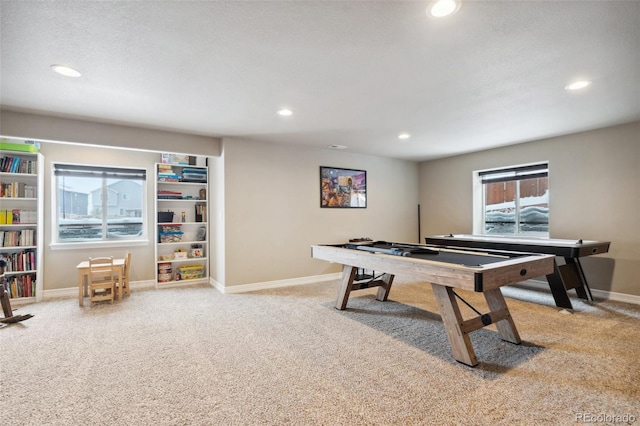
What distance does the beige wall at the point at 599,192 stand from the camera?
3803mm

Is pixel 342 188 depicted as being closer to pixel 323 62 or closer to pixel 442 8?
pixel 323 62

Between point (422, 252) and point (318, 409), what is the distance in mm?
1902

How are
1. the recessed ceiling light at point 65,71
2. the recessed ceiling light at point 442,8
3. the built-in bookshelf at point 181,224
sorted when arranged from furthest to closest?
the built-in bookshelf at point 181,224
the recessed ceiling light at point 65,71
the recessed ceiling light at point 442,8

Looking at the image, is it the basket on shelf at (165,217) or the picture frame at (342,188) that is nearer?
the basket on shelf at (165,217)

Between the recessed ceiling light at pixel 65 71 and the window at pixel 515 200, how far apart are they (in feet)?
18.9

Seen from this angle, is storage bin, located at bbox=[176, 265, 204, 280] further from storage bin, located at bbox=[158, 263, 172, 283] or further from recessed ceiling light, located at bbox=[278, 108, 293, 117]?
recessed ceiling light, located at bbox=[278, 108, 293, 117]

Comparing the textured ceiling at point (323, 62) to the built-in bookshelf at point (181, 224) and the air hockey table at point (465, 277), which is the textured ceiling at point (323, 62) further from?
the air hockey table at point (465, 277)

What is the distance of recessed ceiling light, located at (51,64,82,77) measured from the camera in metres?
2.33

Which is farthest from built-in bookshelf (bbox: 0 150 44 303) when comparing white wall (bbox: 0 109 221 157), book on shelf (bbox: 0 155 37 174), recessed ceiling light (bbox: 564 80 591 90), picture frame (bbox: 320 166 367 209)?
recessed ceiling light (bbox: 564 80 591 90)

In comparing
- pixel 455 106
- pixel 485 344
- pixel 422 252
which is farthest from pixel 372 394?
pixel 455 106

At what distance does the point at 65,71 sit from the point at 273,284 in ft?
11.4

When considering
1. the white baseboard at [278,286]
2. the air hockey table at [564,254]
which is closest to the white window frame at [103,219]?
the white baseboard at [278,286]

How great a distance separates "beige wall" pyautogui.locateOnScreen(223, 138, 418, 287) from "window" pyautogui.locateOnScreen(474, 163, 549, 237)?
1765 millimetres

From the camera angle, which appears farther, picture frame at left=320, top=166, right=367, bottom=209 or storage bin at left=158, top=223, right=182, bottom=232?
picture frame at left=320, top=166, right=367, bottom=209
